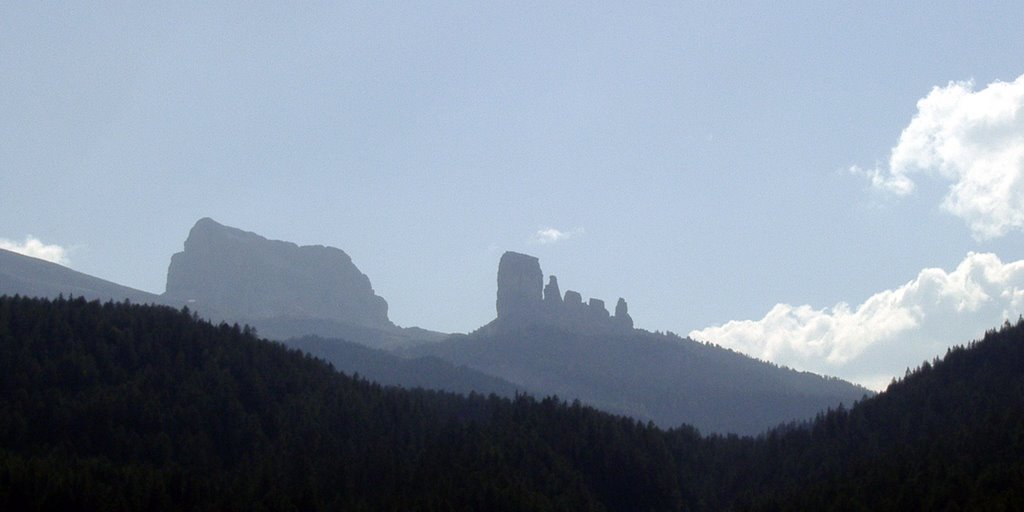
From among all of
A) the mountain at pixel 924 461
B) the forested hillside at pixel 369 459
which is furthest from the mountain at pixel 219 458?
the mountain at pixel 924 461

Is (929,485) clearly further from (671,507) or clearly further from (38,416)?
(38,416)

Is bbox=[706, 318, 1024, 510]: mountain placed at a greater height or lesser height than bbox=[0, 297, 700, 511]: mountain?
greater

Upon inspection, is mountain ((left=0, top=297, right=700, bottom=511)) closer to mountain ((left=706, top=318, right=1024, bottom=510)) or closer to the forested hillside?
the forested hillside

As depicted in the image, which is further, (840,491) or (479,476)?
(479,476)

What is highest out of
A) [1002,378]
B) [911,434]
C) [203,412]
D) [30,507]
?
[1002,378]

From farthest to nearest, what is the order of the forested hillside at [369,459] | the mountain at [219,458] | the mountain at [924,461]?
the mountain at [219,458]
the forested hillside at [369,459]
the mountain at [924,461]

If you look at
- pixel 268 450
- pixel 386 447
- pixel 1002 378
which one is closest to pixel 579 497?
pixel 386 447

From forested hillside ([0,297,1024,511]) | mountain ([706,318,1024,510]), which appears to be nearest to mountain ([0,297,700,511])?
forested hillside ([0,297,1024,511])

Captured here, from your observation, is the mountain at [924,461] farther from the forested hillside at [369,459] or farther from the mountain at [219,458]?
the mountain at [219,458]

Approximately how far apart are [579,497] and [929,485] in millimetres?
60131

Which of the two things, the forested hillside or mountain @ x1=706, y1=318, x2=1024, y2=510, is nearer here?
mountain @ x1=706, y1=318, x2=1024, y2=510

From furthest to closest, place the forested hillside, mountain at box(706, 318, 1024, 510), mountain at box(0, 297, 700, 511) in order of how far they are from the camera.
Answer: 1. mountain at box(0, 297, 700, 511)
2. the forested hillside
3. mountain at box(706, 318, 1024, 510)

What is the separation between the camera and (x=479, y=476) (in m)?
162

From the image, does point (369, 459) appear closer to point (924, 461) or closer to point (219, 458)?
point (219, 458)
